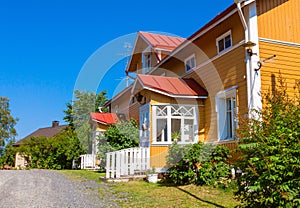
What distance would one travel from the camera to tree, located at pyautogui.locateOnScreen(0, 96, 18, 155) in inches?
1709

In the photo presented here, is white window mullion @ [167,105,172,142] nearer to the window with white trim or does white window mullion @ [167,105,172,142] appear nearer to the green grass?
the green grass

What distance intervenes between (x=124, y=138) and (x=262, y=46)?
795cm

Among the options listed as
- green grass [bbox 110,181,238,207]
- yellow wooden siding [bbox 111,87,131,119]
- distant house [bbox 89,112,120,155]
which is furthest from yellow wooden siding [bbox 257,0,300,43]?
distant house [bbox 89,112,120,155]

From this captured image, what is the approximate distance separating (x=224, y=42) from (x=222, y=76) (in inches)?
50.3

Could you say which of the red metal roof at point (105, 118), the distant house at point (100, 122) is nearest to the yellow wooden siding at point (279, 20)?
the distant house at point (100, 122)

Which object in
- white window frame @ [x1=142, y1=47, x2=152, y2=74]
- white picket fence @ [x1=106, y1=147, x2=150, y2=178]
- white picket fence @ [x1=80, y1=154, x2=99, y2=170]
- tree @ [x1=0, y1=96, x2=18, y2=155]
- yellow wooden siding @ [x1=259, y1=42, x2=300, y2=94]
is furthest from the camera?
tree @ [x1=0, y1=96, x2=18, y2=155]

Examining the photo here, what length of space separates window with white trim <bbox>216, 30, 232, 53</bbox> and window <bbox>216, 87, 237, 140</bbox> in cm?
165

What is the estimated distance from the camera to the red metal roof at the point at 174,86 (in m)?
12.3

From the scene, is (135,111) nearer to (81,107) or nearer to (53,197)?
(53,197)

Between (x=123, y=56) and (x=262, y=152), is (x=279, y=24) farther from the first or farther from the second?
(x=123, y=56)

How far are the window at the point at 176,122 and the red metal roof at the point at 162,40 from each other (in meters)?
6.03

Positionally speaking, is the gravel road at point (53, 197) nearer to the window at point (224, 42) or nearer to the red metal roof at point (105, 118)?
the window at point (224, 42)

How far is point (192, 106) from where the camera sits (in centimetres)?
1251

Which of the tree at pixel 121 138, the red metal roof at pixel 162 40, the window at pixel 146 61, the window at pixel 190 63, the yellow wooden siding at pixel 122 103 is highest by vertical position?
the red metal roof at pixel 162 40
